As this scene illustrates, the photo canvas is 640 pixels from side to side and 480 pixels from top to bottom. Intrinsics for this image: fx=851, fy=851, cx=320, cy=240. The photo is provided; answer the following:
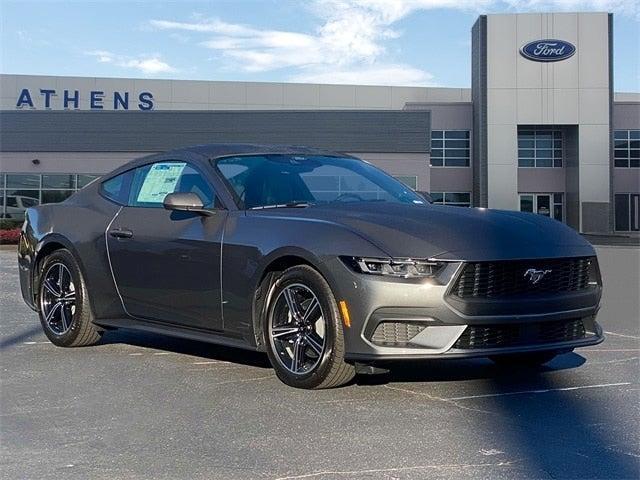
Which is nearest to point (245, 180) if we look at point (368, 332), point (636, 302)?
point (368, 332)

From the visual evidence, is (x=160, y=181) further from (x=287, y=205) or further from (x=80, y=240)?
(x=287, y=205)

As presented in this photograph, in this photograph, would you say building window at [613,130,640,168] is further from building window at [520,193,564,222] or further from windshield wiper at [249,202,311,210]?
windshield wiper at [249,202,311,210]

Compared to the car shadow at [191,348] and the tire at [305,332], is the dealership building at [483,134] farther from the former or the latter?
the tire at [305,332]

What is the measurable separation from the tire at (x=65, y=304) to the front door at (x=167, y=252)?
499mm

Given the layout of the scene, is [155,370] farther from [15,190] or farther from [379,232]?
[15,190]

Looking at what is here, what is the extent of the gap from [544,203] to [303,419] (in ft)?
156

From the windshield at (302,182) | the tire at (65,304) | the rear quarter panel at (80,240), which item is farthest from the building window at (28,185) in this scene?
the windshield at (302,182)

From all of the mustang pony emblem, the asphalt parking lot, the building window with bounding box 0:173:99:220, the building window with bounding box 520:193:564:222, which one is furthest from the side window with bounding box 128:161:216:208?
the building window with bounding box 520:193:564:222

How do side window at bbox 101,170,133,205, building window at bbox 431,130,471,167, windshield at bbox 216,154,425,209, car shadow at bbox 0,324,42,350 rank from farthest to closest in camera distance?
1. building window at bbox 431,130,471,167
2. car shadow at bbox 0,324,42,350
3. side window at bbox 101,170,133,205
4. windshield at bbox 216,154,425,209

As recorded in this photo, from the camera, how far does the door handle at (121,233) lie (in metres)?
6.18

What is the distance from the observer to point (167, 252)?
19.1ft

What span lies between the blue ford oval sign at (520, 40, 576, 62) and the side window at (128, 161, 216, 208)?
142 ft

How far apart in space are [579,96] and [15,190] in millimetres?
30453

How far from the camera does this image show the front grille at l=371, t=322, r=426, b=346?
470 cm
